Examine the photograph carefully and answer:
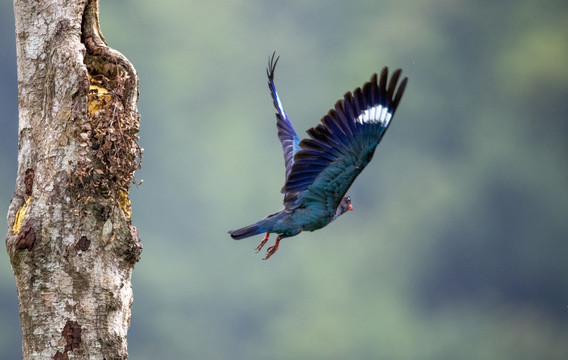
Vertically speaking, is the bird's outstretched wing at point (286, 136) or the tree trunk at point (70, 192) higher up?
the bird's outstretched wing at point (286, 136)

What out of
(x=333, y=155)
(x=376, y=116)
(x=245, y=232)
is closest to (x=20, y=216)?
(x=245, y=232)

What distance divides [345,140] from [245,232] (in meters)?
0.98

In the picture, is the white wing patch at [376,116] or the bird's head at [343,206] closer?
the white wing patch at [376,116]

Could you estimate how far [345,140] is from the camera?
4426 mm

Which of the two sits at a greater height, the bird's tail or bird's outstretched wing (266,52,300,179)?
A: bird's outstretched wing (266,52,300,179)

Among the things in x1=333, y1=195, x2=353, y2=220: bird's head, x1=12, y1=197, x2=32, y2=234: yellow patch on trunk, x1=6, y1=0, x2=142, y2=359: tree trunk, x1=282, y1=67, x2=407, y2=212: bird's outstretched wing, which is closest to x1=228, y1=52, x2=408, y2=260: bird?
x1=282, y1=67, x2=407, y2=212: bird's outstretched wing

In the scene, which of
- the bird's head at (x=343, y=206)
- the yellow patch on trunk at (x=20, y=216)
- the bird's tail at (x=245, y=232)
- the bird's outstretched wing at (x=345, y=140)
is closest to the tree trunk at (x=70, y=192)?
the yellow patch on trunk at (x=20, y=216)

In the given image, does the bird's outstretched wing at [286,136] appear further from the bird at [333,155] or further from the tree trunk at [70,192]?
the tree trunk at [70,192]

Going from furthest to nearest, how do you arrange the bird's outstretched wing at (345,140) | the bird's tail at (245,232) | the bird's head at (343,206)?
the bird's head at (343,206), the bird's tail at (245,232), the bird's outstretched wing at (345,140)

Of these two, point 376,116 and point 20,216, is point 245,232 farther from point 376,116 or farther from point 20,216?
point 20,216

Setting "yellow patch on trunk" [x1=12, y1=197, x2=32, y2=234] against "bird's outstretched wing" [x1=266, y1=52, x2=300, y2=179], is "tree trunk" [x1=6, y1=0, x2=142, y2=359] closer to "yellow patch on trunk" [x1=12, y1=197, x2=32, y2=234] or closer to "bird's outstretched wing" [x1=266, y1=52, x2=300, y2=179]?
"yellow patch on trunk" [x1=12, y1=197, x2=32, y2=234]

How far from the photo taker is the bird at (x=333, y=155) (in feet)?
14.0

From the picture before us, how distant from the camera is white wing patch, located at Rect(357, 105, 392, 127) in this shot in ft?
14.0

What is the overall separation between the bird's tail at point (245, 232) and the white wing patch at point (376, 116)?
3.65ft
